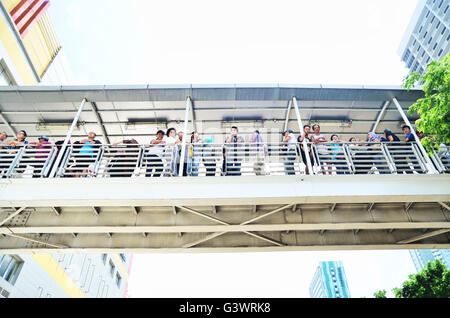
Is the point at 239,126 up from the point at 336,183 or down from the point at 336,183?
up

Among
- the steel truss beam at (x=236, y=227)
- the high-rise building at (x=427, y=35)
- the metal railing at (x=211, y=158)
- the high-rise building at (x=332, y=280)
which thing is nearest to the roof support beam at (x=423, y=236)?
the steel truss beam at (x=236, y=227)

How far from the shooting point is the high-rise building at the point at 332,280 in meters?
160

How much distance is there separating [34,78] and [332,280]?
183567 mm

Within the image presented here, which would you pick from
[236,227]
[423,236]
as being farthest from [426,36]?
[236,227]

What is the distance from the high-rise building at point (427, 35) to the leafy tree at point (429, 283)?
54.0 meters

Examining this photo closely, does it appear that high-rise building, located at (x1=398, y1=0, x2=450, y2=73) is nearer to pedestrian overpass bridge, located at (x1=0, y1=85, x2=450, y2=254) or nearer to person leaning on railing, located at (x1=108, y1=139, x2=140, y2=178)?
pedestrian overpass bridge, located at (x1=0, y1=85, x2=450, y2=254)

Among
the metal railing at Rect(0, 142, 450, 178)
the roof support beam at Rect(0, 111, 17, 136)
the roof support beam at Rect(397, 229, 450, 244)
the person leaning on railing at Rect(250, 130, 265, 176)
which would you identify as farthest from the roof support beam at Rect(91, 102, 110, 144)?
the roof support beam at Rect(397, 229, 450, 244)

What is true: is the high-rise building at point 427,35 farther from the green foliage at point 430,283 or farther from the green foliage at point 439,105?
the green foliage at point 439,105

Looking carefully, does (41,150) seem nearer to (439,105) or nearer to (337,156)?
(337,156)

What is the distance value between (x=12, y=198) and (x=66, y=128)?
14.8 feet

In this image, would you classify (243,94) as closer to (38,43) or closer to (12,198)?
(12,198)
